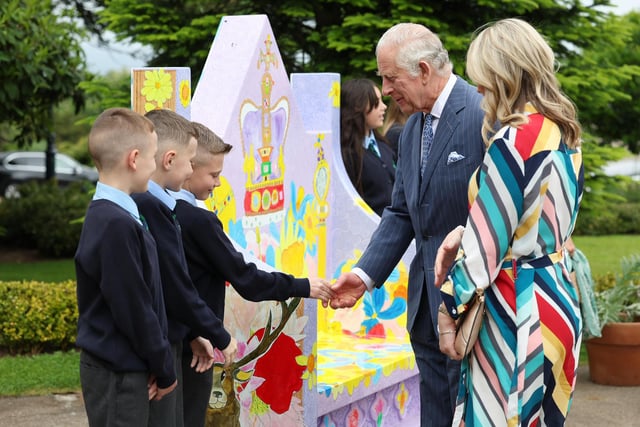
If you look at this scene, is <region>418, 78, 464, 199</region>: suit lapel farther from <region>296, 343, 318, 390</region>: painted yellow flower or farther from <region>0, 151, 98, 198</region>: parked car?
<region>0, 151, 98, 198</region>: parked car

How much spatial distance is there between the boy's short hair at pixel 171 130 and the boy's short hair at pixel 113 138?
1.06ft

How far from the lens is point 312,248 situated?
16.8 feet

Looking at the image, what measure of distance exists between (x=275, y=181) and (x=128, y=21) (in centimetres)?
517

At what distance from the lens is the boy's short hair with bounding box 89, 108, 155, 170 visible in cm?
291

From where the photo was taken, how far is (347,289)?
4.09 metres

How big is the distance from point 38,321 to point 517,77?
487 cm

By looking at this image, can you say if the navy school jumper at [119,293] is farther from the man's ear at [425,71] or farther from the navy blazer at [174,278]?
the man's ear at [425,71]

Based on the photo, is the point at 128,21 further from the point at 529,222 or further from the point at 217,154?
the point at 529,222

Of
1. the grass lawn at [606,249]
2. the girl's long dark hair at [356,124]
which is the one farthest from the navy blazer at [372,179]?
the grass lawn at [606,249]

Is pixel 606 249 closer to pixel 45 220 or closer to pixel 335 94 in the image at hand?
pixel 45 220

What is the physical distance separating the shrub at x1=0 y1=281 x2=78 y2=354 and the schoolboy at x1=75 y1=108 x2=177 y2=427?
417 centimetres

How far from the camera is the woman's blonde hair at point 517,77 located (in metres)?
2.97

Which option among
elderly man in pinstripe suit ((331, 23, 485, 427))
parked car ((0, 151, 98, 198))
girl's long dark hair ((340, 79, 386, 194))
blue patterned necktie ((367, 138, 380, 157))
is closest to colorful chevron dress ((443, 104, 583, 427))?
elderly man in pinstripe suit ((331, 23, 485, 427))

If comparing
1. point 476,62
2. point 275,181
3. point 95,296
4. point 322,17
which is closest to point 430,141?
point 476,62
